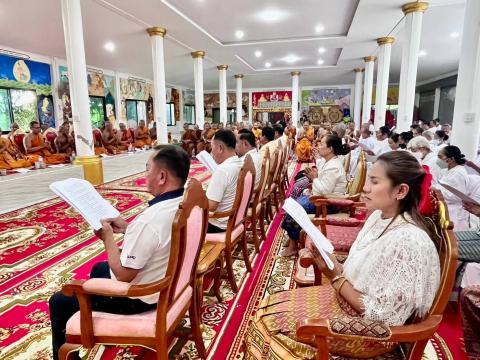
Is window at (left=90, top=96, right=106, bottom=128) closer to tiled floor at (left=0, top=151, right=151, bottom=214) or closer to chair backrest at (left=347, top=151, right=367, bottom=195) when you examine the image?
tiled floor at (left=0, top=151, right=151, bottom=214)

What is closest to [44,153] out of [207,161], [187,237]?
[207,161]

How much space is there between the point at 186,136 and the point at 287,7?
4738mm

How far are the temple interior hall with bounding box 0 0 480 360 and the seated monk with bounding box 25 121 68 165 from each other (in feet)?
0.12

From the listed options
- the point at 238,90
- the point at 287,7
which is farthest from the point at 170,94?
the point at 287,7

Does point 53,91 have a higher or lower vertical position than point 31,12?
lower

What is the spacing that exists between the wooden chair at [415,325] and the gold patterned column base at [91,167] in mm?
5869

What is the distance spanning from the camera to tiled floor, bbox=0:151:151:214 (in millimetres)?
5031

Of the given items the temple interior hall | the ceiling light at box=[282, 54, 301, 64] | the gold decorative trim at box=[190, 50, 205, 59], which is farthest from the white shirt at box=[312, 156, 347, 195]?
the ceiling light at box=[282, 54, 301, 64]

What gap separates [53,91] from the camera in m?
11.4

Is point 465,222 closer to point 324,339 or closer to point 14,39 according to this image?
point 324,339

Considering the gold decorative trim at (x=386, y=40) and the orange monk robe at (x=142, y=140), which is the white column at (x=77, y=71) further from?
the gold decorative trim at (x=386, y=40)

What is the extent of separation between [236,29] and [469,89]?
6.53 meters

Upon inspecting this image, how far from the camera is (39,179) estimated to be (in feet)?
21.9

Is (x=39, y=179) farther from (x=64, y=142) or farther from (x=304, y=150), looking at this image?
(x=304, y=150)
